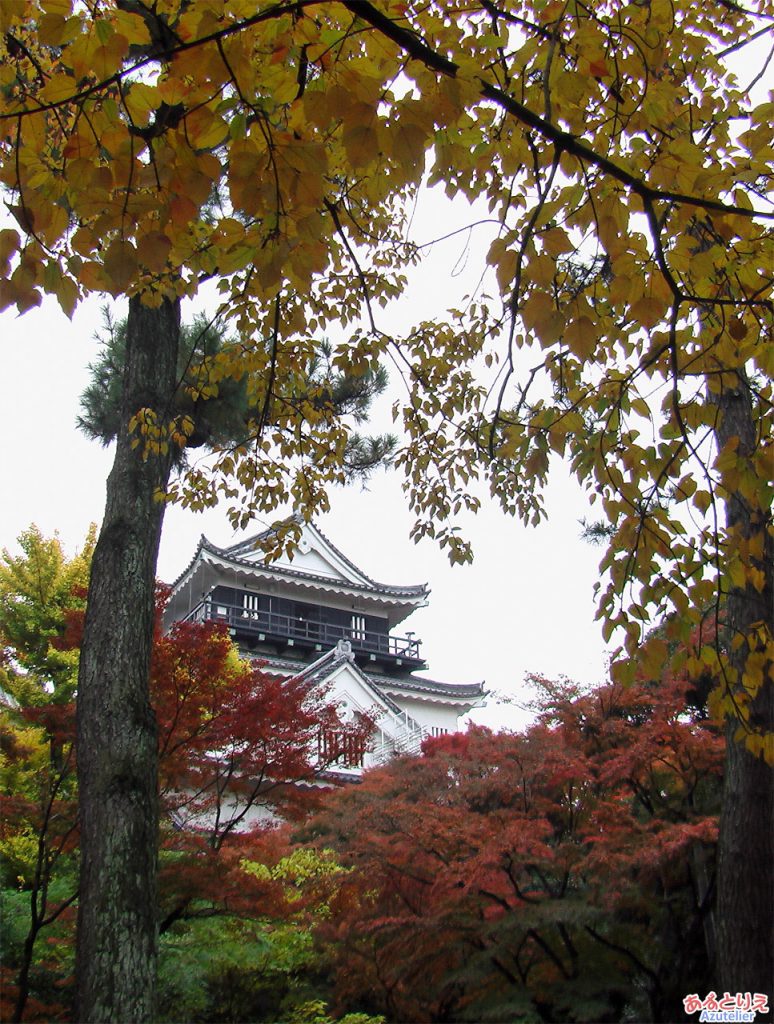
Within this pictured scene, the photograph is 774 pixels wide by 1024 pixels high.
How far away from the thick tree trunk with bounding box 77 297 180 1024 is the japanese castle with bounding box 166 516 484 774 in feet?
52.4

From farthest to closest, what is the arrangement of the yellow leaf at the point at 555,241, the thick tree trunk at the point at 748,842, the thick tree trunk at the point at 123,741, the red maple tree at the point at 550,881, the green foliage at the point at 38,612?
the green foliage at the point at 38,612 → the red maple tree at the point at 550,881 → the thick tree trunk at the point at 748,842 → the thick tree trunk at the point at 123,741 → the yellow leaf at the point at 555,241

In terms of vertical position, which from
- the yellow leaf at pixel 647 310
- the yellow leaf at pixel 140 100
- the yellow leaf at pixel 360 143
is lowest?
the yellow leaf at pixel 647 310

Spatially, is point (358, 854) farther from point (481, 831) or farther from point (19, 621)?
point (19, 621)

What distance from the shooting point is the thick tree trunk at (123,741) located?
3.33 m

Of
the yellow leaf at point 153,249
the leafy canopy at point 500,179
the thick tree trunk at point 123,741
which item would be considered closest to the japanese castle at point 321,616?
the thick tree trunk at point 123,741

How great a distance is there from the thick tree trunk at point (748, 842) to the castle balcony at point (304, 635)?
58.1 ft

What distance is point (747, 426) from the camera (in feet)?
15.9

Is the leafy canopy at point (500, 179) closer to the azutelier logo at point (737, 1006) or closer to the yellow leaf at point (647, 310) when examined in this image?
the yellow leaf at point (647, 310)

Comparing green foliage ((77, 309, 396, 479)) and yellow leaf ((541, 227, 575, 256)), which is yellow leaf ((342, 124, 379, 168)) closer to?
yellow leaf ((541, 227, 575, 256))

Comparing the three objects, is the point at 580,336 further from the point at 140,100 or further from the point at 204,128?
the point at 140,100

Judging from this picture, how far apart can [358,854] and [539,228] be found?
18.0 feet

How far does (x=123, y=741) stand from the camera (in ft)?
12.4

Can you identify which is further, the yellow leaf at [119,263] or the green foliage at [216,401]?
the green foliage at [216,401]

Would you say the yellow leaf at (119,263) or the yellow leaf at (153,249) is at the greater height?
the yellow leaf at (153,249)
